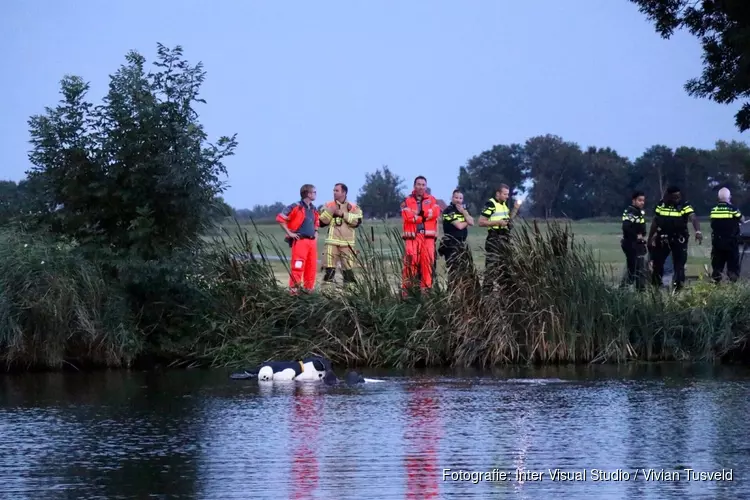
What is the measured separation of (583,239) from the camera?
1641cm

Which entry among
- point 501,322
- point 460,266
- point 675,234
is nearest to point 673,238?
point 675,234

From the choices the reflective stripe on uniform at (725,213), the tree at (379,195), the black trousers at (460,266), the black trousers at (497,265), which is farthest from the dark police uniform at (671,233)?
the tree at (379,195)

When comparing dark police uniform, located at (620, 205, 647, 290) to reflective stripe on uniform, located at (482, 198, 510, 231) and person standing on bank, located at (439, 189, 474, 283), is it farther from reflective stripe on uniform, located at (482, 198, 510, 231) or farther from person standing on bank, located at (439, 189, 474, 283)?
person standing on bank, located at (439, 189, 474, 283)

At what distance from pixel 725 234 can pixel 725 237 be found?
58 mm

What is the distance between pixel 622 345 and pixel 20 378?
23.1 ft

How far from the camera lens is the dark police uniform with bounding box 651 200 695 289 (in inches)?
790

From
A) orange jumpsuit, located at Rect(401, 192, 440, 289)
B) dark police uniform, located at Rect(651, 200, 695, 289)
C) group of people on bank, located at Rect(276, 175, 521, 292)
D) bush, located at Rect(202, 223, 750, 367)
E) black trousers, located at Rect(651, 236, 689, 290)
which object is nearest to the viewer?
bush, located at Rect(202, 223, 750, 367)

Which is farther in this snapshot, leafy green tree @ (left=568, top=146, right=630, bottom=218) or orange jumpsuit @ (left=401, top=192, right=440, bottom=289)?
leafy green tree @ (left=568, top=146, right=630, bottom=218)

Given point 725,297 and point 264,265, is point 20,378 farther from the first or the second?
point 725,297

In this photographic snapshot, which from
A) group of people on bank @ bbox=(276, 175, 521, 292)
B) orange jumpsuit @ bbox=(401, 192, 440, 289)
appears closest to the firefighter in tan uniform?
group of people on bank @ bbox=(276, 175, 521, 292)

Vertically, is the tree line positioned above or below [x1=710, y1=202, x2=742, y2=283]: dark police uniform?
above

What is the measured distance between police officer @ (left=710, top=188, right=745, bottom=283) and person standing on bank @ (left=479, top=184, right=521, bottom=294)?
3.75m

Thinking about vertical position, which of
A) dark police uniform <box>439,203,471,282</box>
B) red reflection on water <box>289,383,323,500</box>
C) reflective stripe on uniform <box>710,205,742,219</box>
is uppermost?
reflective stripe on uniform <box>710,205,742,219</box>

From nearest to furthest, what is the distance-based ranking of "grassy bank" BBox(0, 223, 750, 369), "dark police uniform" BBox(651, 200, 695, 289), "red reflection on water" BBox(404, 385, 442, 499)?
"red reflection on water" BBox(404, 385, 442, 499) → "grassy bank" BBox(0, 223, 750, 369) → "dark police uniform" BBox(651, 200, 695, 289)
